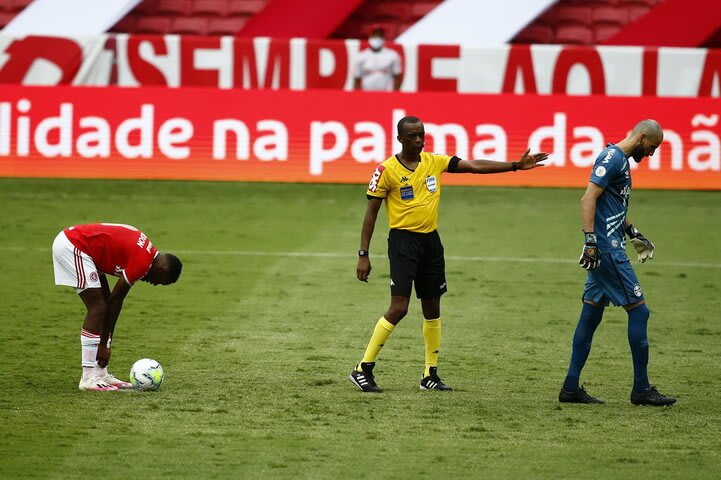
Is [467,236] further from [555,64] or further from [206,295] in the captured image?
[555,64]

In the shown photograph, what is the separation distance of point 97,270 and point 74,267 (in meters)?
0.18

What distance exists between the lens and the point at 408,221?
9312 mm

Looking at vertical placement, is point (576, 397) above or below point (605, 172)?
below

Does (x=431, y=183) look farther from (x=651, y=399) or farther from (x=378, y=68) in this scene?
(x=378, y=68)

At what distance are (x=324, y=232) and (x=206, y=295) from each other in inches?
177

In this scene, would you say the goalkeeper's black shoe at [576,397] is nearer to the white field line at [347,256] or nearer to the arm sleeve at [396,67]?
the white field line at [347,256]

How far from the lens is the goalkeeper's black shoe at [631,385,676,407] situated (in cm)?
898

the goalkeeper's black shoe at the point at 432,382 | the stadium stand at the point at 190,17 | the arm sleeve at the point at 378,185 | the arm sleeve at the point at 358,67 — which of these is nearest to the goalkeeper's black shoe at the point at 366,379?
the goalkeeper's black shoe at the point at 432,382

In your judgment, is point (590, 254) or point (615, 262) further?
point (615, 262)

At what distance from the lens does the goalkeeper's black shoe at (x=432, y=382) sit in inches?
372

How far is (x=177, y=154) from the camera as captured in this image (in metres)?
21.0

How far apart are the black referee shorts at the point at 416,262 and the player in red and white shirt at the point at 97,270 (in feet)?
5.09

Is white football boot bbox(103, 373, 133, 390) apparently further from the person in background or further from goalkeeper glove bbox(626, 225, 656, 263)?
the person in background

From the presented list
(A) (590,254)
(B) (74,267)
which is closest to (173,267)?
(B) (74,267)
